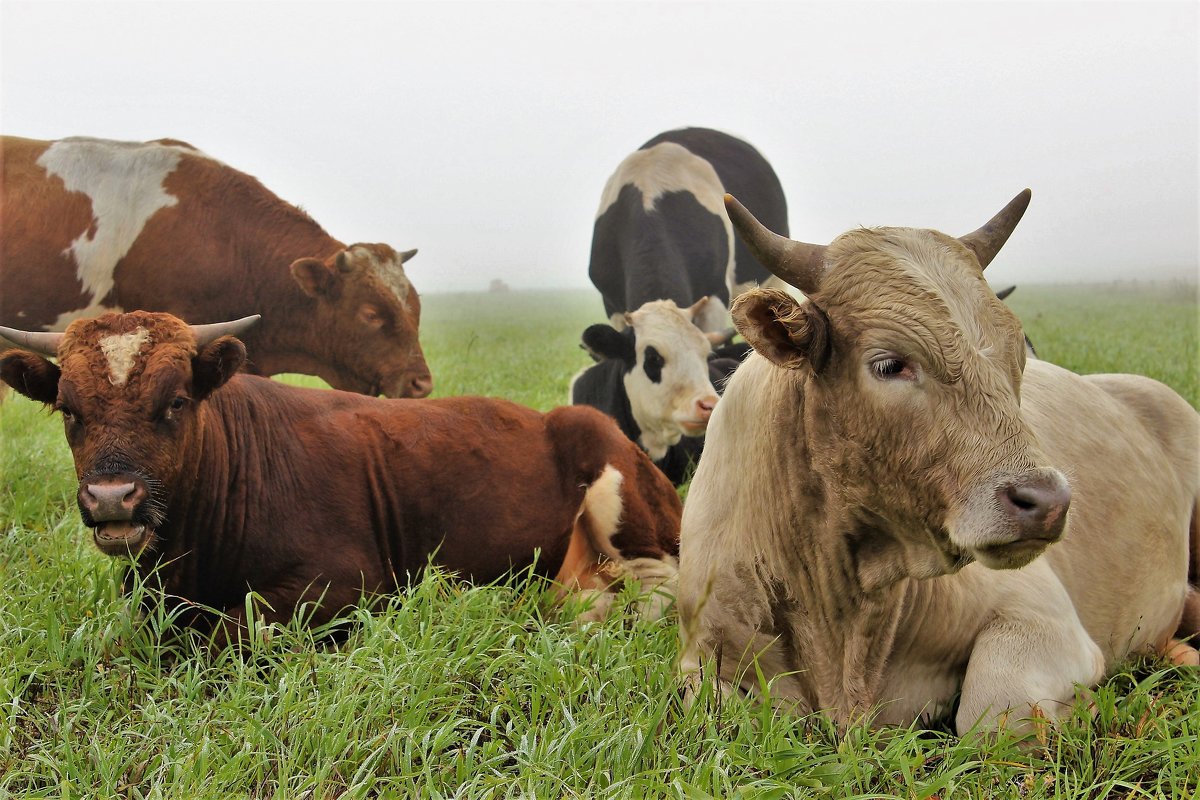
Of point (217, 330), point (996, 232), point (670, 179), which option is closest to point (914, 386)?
point (996, 232)

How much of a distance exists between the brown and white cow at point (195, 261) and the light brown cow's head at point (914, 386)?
4.22 meters

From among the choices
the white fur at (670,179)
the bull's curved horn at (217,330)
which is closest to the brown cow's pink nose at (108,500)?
the bull's curved horn at (217,330)

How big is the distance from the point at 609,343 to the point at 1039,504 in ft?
15.3

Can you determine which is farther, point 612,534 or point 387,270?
point 387,270

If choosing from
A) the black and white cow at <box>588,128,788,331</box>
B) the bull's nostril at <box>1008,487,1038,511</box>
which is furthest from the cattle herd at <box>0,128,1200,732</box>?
the black and white cow at <box>588,128,788,331</box>

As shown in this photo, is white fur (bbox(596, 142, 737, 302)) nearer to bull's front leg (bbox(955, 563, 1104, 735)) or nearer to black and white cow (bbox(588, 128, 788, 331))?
black and white cow (bbox(588, 128, 788, 331))

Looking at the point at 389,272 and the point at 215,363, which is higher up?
the point at 389,272

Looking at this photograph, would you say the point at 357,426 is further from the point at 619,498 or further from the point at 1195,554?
the point at 1195,554

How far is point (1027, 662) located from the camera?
10.1 feet

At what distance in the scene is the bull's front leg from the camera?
301cm

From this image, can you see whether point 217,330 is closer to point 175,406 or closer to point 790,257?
point 175,406

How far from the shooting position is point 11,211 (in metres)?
6.23

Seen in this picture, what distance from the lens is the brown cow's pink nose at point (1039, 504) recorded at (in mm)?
2475

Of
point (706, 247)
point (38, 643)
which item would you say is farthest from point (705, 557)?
point (706, 247)
